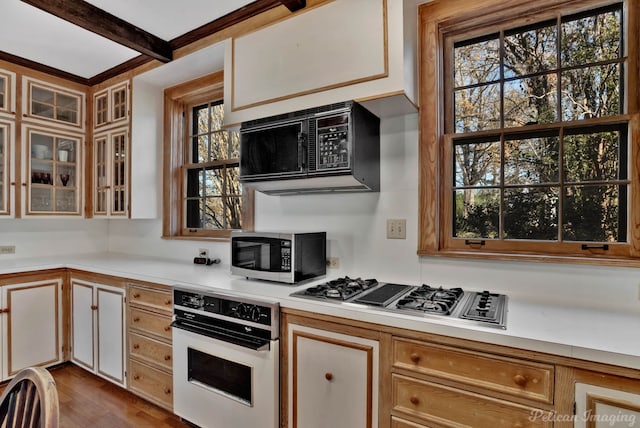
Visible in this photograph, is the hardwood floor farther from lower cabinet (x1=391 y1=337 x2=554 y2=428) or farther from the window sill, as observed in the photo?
the window sill

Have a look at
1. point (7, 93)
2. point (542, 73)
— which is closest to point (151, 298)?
point (7, 93)

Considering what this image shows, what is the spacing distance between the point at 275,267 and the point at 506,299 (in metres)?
1.18

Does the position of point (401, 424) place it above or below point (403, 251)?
below

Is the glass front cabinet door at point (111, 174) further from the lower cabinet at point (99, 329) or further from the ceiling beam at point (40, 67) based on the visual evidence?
the lower cabinet at point (99, 329)

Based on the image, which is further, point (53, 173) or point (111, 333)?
point (53, 173)

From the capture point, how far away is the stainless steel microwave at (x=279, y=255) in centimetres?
188

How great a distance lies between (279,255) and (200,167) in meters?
1.56

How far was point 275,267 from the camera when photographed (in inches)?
75.8

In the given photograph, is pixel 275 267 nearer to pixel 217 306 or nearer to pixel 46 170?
pixel 217 306

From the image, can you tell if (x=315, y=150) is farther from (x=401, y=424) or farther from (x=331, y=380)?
(x=401, y=424)

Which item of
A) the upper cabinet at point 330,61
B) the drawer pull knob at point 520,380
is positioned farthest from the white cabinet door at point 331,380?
the upper cabinet at point 330,61

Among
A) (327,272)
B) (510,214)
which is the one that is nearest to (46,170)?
(327,272)

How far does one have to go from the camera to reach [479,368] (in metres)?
1.22

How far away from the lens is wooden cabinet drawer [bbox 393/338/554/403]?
3.71ft
